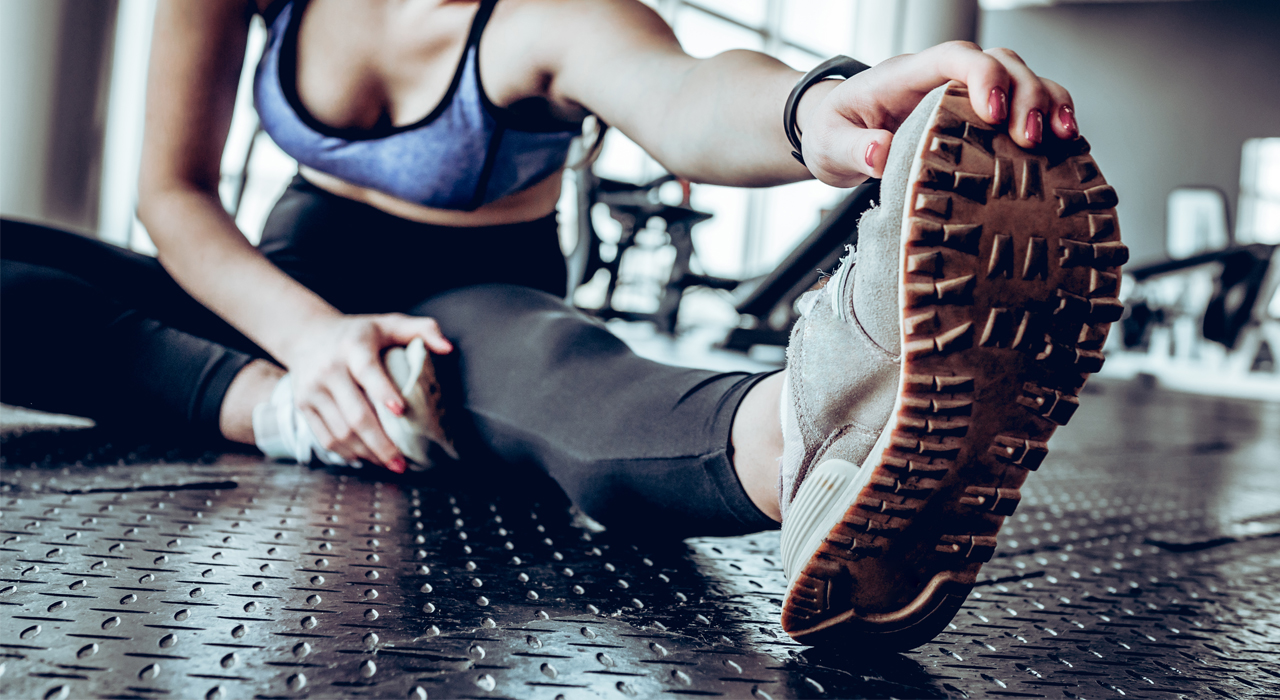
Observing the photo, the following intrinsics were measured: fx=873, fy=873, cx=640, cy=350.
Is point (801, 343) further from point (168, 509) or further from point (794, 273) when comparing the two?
point (794, 273)

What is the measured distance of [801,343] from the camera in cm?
48

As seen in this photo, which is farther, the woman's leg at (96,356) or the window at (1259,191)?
the window at (1259,191)

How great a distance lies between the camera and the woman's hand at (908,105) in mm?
389

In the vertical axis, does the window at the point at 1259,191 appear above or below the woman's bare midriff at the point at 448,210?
above

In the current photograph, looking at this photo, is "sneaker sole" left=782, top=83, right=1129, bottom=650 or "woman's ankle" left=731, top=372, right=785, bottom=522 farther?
"woman's ankle" left=731, top=372, right=785, bottom=522

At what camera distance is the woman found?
1.97 feet

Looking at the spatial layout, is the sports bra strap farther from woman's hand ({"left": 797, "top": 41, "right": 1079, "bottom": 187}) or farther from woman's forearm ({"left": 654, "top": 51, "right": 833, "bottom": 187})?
woman's hand ({"left": 797, "top": 41, "right": 1079, "bottom": 187})

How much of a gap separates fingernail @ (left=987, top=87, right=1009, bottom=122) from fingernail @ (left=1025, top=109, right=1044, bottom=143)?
1 cm

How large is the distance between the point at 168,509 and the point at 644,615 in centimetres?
39

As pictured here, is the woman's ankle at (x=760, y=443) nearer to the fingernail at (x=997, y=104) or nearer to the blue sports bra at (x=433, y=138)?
the fingernail at (x=997, y=104)

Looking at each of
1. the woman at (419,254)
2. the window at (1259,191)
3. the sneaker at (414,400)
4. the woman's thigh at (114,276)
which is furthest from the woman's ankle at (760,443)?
the window at (1259,191)

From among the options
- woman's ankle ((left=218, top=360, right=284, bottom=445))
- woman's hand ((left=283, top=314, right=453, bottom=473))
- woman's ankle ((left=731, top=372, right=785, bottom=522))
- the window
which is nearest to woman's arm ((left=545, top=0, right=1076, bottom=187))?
woman's ankle ((left=731, top=372, right=785, bottom=522))

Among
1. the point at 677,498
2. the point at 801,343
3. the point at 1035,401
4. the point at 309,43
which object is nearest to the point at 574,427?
the point at 677,498

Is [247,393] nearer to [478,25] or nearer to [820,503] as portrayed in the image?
[478,25]
